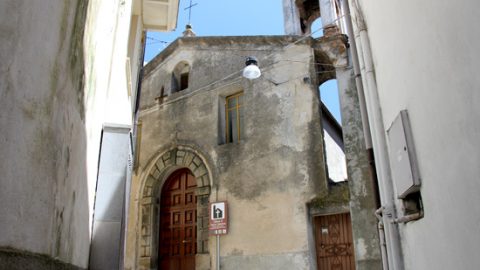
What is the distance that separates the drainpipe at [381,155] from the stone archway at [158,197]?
247 inches

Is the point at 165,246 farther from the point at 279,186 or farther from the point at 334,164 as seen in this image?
the point at 334,164

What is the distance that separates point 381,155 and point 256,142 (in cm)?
581

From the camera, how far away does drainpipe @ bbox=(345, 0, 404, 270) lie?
158 inches

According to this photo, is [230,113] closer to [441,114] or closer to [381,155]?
[381,155]

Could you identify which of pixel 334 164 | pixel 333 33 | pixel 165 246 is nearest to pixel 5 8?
pixel 333 33

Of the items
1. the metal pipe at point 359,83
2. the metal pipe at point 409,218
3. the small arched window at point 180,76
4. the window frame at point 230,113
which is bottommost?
the metal pipe at point 409,218

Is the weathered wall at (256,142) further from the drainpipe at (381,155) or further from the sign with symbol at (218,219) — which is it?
the drainpipe at (381,155)

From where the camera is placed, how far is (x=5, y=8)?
6.05ft

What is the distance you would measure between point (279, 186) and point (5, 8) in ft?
25.5

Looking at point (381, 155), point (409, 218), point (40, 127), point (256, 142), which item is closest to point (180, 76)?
point (256, 142)

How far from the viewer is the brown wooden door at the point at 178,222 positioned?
34.5 feet

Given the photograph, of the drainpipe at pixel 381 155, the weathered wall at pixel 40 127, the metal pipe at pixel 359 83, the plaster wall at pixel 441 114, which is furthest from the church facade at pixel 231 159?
the weathered wall at pixel 40 127

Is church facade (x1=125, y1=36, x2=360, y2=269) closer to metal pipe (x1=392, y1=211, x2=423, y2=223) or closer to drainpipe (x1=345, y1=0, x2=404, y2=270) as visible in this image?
drainpipe (x1=345, y1=0, x2=404, y2=270)

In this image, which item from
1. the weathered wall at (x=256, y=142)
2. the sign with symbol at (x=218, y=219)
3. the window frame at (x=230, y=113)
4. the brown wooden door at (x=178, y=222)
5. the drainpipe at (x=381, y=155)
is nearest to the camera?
the drainpipe at (x=381, y=155)
